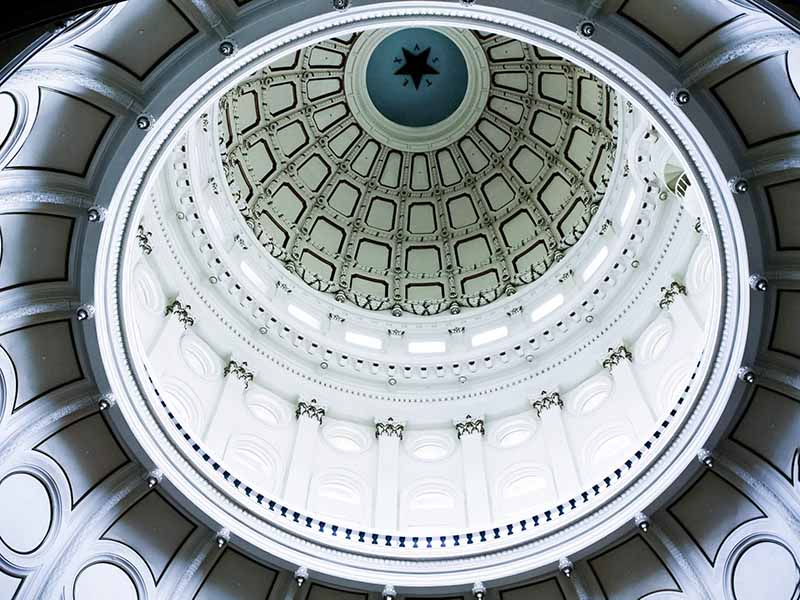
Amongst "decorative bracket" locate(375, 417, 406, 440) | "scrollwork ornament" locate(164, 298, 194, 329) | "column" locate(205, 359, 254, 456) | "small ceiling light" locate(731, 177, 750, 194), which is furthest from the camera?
"decorative bracket" locate(375, 417, 406, 440)

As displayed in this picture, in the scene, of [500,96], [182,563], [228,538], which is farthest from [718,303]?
[500,96]

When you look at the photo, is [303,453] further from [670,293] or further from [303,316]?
[670,293]

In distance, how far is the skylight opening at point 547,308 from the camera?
94.8 feet

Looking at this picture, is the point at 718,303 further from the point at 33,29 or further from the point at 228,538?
the point at 33,29

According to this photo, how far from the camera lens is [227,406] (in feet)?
77.3

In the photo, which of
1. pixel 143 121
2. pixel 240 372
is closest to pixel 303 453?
pixel 240 372

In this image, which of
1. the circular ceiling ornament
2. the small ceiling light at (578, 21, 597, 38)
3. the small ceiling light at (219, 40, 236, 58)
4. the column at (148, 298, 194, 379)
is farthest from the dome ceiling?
the small ceiling light at (578, 21, 597, 38)

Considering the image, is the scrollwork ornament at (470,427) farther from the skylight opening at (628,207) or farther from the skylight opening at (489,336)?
the skylight opening at (628,207)

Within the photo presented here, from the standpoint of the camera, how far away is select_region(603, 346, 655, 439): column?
22000 mm

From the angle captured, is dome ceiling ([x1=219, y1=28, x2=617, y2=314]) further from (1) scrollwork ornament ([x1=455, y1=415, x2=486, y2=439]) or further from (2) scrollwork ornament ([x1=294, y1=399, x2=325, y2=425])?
(1) scrollwork ornament ([x1=455, y1=415, x2=486, y2=439])

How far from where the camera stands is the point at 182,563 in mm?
18234

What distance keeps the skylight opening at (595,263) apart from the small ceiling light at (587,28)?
14368mm

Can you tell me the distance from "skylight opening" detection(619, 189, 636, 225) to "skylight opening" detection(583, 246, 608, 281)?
136cm

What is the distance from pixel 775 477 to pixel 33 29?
55.2ft
